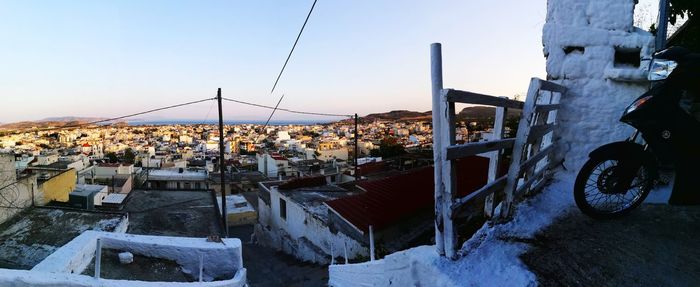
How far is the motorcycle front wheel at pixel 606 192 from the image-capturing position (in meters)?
3.15

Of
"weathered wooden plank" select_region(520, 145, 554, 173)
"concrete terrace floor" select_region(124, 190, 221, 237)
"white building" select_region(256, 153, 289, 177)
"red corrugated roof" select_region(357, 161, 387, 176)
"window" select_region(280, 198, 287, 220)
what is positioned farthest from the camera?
"white building" select_region(256, 153, 289, 177)

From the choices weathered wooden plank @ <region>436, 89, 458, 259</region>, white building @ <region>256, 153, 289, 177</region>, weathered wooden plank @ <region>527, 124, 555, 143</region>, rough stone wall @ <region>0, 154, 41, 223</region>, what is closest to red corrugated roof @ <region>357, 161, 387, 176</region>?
white building @ <region>256, 153, 289, 177</region>

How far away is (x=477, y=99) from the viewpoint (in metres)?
2.54

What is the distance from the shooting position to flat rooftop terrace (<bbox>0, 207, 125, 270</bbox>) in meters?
7.78

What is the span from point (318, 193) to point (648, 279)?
1248 cm

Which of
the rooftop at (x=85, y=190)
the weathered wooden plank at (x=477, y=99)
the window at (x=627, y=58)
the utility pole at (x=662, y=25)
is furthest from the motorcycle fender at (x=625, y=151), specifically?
the rooftop at (x=85, y=190)

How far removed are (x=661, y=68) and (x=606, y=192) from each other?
1.26m

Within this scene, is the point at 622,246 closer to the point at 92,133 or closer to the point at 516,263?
the point at 516,263

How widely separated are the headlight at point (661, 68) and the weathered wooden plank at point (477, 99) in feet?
4.66

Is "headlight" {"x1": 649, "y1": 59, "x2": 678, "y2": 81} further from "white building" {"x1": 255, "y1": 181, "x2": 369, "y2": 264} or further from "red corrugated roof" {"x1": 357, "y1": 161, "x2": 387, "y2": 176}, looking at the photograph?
"red corrugated roof" {"x1": 357, "y1": 161, "x2": 387, "y2": 176}

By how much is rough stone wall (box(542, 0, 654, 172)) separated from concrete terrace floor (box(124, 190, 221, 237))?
911cm

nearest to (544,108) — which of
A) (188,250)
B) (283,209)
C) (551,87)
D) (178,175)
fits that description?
(551,87)

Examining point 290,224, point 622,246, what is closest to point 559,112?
point 622,246

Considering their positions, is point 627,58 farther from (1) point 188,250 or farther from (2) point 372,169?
(2) point 372,169
